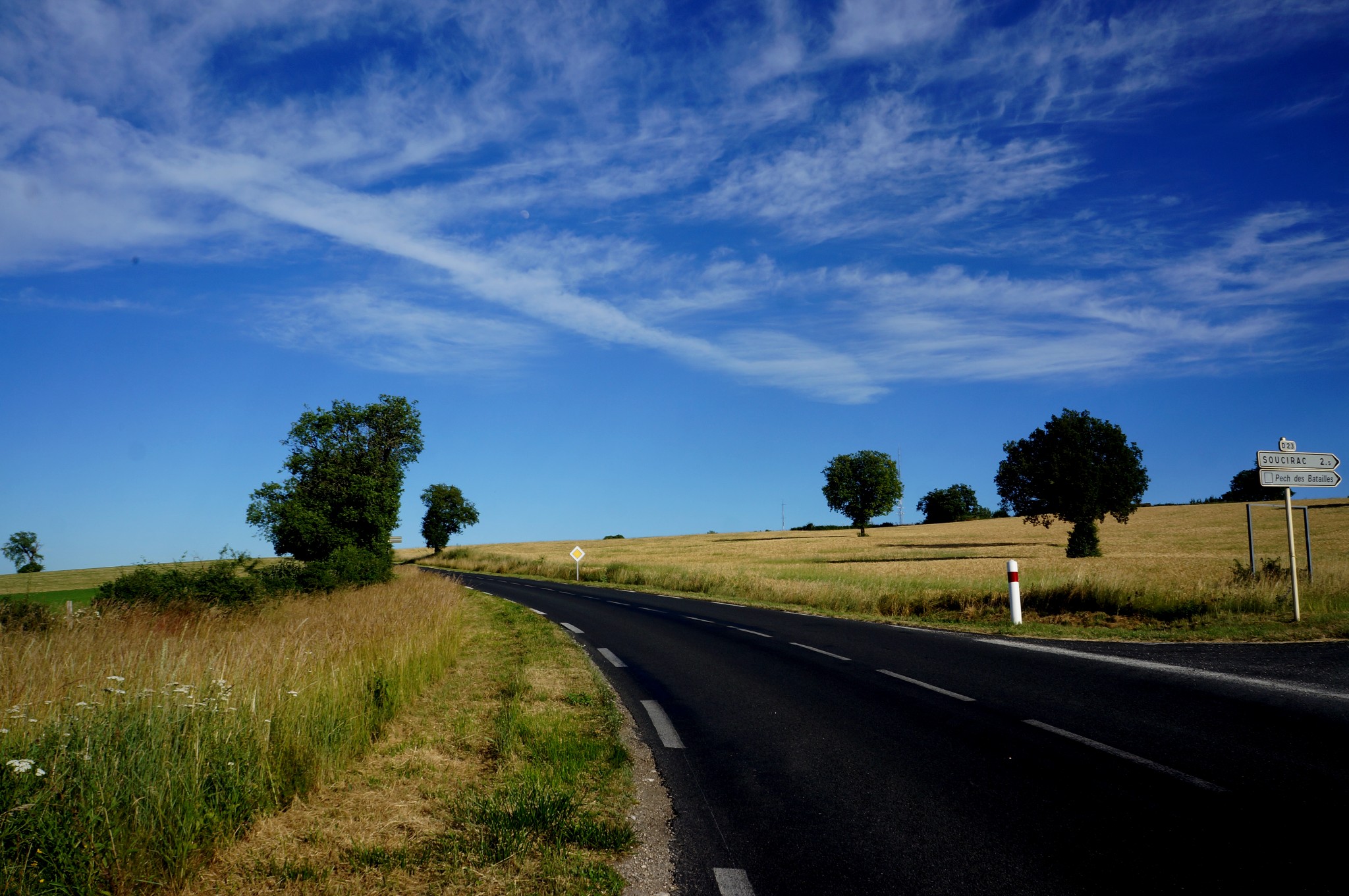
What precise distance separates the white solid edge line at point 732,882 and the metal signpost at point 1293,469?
48.2 feet

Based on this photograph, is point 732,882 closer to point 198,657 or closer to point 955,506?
point 198,657

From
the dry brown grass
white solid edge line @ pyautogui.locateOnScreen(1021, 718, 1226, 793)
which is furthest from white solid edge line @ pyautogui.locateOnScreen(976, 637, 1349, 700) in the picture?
the dry brown grass

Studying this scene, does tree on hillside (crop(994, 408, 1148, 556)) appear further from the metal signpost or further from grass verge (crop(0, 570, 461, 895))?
grass verge (crop(0, 570, 461, 895))

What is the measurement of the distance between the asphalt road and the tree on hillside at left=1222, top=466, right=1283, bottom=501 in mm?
96667

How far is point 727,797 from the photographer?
16.8 ft

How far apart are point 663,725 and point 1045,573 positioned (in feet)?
55.6

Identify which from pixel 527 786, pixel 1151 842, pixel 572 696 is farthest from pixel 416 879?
pixel 572 696

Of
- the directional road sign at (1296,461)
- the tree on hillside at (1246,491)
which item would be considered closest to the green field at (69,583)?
the directional road sign at (1296,461)

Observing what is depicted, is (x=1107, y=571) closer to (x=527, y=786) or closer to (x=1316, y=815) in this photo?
(x=1316, y=815)

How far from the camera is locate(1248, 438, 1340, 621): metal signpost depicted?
45.9 feet

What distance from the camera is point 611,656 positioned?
1238cm

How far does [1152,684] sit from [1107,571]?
12.8 metres

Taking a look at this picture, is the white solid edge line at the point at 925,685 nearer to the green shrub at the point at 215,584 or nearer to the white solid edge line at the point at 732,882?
the white solid edge line at the point at 732,882

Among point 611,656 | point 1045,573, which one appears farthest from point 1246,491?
point 611,656
